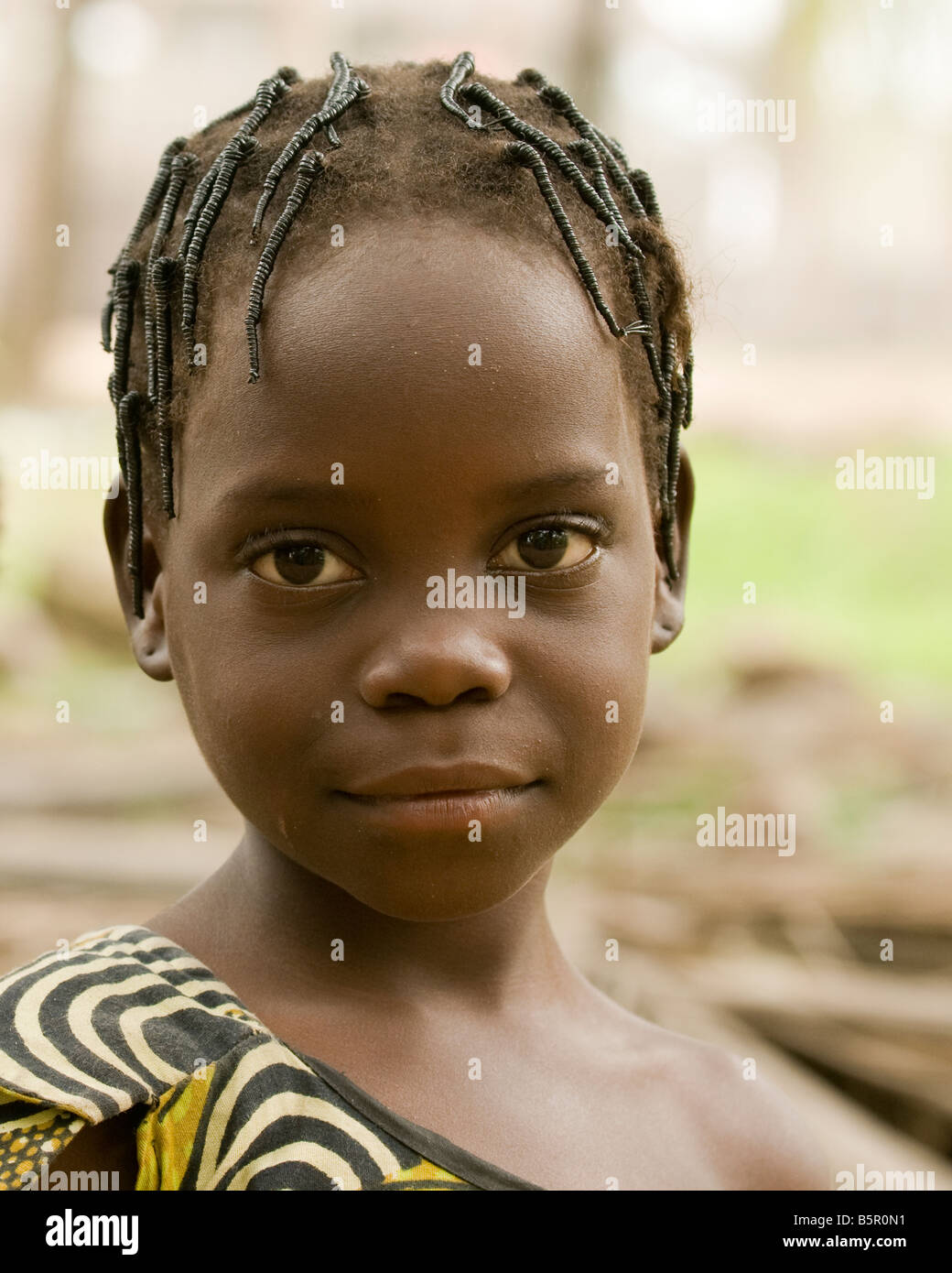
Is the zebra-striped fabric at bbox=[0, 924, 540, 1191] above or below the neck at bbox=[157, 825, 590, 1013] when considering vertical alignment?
below

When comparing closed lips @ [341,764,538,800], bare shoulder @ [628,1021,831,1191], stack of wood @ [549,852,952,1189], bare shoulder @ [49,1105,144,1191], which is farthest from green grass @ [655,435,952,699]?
bare shoulder @ [49,1105,144,1191]

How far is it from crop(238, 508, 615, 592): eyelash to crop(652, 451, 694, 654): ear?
282 millimetres

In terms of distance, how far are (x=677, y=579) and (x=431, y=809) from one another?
66cm

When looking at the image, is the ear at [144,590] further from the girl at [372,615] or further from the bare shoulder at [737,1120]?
the bare shoulder at [737,1120]

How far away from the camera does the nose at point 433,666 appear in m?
1.37

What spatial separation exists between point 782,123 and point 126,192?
3330mm

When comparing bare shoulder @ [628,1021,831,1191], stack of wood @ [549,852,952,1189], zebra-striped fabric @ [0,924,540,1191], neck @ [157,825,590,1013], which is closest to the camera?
zebra-striped fabric @ [0,924,540,1191]

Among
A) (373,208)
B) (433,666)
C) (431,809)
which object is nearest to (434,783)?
(431,809)

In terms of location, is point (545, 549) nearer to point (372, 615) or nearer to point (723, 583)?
point (372, 615)

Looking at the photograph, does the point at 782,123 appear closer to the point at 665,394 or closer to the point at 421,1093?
the point at 665,394

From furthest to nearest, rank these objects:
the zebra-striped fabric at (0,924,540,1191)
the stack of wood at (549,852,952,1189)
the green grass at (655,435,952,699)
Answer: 1. the green grass at (655,435,952,699)
2. the stack of wood at (549,852,952,1189)
3. the zebra-striped fabric at (0,924,540,1191)

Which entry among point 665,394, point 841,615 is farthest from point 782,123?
point 665,394

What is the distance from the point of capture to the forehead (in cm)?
142

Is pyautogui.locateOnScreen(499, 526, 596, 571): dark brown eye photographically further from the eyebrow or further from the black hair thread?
the black hair thread
